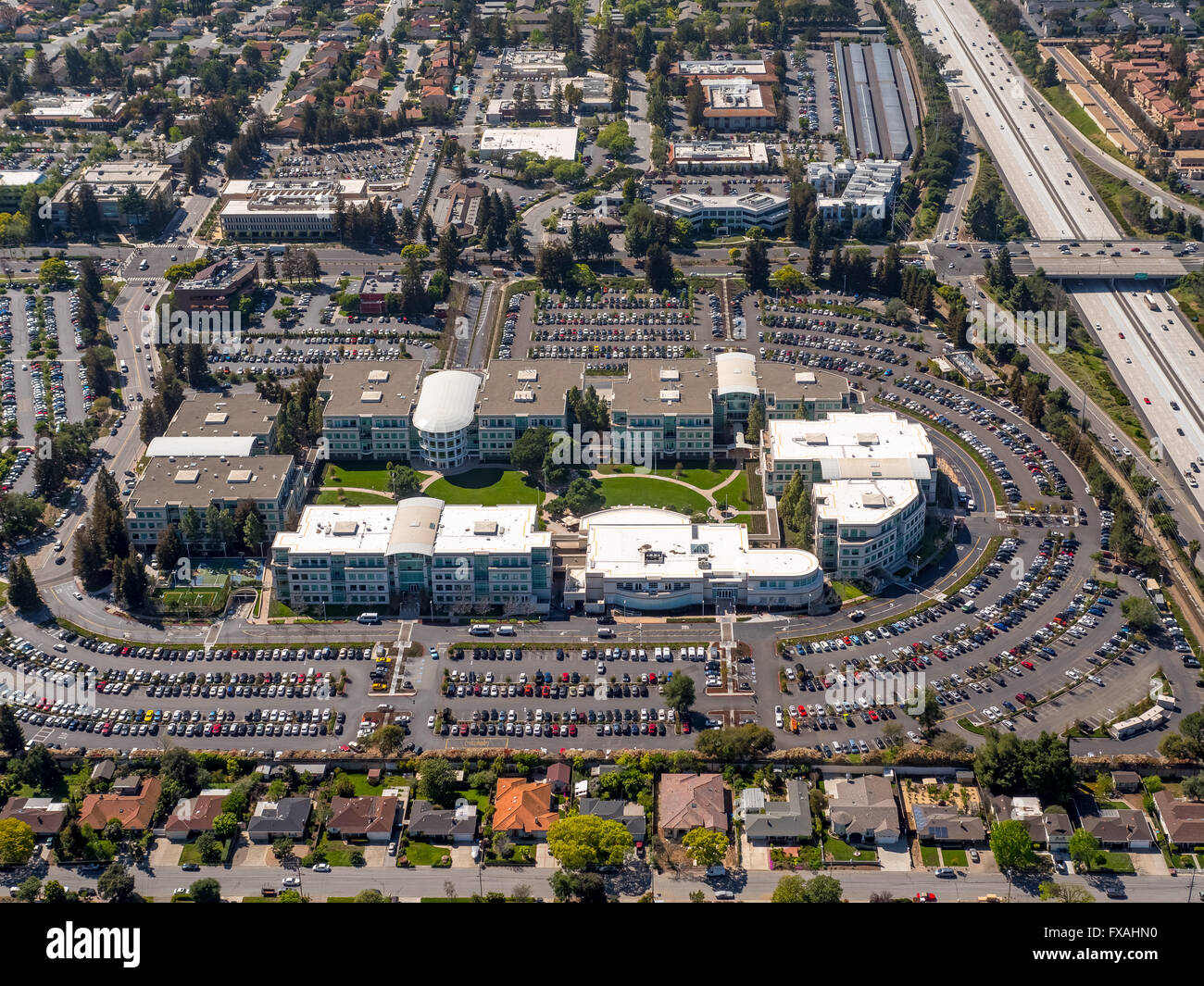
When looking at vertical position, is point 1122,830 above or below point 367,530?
below

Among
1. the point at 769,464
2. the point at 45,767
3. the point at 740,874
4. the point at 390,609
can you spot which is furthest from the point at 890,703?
the point at 45,767

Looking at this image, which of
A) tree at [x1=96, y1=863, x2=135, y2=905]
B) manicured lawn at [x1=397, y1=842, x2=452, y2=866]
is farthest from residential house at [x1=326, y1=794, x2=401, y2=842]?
tree at [x1=96, y1=863, x2=135, y2=905]

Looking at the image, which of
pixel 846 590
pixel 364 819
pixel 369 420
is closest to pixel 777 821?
pixel 364 819

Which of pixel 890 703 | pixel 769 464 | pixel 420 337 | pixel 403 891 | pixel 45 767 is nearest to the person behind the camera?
pixel 403 891

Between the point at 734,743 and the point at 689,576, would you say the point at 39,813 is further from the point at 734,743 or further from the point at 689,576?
the point at 689,576

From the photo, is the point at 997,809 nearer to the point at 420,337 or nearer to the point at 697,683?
the point at 697,683

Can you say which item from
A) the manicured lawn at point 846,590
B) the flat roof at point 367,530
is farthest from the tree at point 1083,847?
the flat roof at point 367,530
